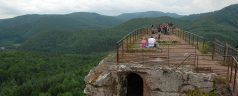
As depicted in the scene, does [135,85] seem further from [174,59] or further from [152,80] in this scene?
[152,80]

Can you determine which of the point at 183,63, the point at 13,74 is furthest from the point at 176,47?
the point at 13,74

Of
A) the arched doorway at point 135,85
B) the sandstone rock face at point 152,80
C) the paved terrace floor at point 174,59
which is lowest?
the arched doorway at point 135,85

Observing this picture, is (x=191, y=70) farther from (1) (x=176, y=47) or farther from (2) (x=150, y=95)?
(1) (x=176, y=47)

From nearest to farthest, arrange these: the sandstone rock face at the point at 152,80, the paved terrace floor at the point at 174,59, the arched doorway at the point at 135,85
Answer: the sandstone rock face at the point at 152,80 < the paved terrace floor at the point at 174,59 < the arched doorway at the point at 135,85

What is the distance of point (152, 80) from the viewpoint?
18.2 meters

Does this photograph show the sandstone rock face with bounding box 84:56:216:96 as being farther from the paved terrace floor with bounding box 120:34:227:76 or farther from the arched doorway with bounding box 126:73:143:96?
the arched doorway with bounding box 126:73:143:96

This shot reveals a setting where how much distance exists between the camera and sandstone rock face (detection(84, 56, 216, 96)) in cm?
1756

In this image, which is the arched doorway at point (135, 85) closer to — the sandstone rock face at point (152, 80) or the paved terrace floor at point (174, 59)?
the paved terrace floor at point (174, 59)

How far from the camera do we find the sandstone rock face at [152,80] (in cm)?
1756


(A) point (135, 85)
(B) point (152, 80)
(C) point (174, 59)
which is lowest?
(A) point (135, 85)

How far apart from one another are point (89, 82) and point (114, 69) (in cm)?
127

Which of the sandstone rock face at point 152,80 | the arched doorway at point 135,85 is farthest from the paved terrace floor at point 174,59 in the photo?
the arched doorway at point 135,85

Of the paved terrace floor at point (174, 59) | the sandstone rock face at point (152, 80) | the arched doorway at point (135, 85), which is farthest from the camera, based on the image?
the arched doorway at point (135, 85)

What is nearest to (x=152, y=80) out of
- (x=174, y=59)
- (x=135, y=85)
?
(x=174, y=59)
